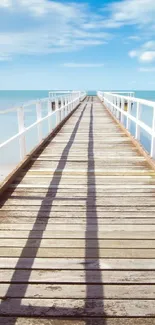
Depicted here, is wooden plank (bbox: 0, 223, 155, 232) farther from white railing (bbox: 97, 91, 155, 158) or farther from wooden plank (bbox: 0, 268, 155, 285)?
white railing (bbox: 97, 91, 155, 158)

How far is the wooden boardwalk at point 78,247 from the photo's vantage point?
1.92 meters

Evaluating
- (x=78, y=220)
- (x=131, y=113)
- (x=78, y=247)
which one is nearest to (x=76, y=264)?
(x=78, y=247)

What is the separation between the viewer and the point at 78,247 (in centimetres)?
260

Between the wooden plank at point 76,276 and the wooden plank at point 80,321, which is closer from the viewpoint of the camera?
the wooden plank at point 80,321

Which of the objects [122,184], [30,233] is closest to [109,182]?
[122,184]

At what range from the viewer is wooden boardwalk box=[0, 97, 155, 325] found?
6.28ft

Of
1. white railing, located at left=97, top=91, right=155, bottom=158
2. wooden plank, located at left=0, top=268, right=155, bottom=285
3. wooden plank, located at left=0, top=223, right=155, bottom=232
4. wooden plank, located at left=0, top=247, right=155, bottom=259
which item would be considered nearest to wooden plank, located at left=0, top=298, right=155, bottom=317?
wooden plank, located at left=0, top=268, right=155, bottom=285

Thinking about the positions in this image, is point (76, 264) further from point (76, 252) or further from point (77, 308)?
point (77, 308)

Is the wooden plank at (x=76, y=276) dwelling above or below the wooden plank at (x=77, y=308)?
above

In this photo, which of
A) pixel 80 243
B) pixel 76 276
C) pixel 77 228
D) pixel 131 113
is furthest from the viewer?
pixel 131 113

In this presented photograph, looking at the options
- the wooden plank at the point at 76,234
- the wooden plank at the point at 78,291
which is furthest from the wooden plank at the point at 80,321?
the wooden plank at the point at 76,234

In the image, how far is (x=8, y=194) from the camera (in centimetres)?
381

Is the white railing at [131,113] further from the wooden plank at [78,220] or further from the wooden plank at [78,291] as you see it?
the wooden plank at [78,291]

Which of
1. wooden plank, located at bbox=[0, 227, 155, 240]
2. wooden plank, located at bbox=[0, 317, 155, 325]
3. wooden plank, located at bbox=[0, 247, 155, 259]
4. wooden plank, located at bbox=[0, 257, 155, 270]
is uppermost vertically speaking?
wooden plank, located at bbox=[0, 227, 155, 240]
